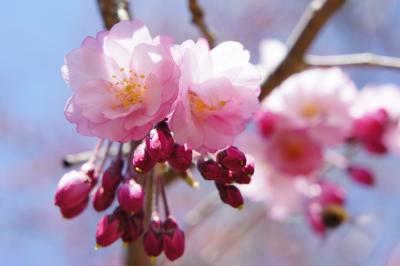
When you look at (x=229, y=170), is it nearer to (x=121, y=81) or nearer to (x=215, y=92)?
(x=215, y=92)

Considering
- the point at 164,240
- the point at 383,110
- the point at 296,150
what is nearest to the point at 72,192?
the point at 164,240

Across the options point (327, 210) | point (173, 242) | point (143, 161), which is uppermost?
point (143, 161)

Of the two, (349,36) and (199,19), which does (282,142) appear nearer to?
(199,19)

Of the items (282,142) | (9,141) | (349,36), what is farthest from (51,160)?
(282,142)

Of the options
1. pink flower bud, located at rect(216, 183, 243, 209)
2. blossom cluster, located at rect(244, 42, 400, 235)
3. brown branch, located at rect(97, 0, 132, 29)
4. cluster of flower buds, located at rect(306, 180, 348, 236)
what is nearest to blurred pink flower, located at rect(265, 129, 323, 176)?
blossom cluster, located at rect(244, 42, 400, 235)

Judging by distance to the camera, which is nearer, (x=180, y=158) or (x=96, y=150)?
(x=180, y=158)
